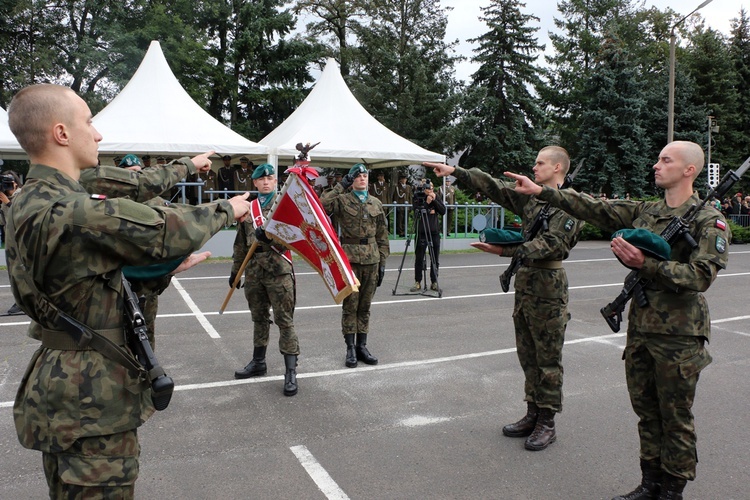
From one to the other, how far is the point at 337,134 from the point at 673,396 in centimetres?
1379

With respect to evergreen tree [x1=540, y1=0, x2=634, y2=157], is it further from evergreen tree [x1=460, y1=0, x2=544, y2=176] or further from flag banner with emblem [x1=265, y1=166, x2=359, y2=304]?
flag banner with emblem [x1=265, y1=166, x2=359, y2=304]

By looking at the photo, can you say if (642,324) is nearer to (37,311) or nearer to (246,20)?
(37,311)

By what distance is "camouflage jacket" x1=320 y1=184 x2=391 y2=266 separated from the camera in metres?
6.40

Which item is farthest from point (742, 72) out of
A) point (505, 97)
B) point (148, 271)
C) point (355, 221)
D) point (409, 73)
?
point (148, 271)

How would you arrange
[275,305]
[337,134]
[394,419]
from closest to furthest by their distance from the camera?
[394,419] < [275,305] < [337,134]

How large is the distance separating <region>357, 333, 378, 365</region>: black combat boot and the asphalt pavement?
0.53 feet

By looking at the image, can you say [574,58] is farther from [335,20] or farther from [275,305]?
[275,305]

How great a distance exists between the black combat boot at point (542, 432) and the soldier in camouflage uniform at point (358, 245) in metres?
2.31

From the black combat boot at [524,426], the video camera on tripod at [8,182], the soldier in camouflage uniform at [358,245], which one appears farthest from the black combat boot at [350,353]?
the video camera on tripod at [8,182]

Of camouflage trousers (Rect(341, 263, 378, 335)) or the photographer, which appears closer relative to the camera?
camouflage trousers (Rect(341, 263, 378, 335))

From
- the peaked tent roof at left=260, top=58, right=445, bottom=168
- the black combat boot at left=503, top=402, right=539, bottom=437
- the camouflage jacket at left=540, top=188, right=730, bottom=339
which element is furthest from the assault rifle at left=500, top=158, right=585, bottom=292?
the peaked tent roof at left=260, top=58, right=445, bottom=168

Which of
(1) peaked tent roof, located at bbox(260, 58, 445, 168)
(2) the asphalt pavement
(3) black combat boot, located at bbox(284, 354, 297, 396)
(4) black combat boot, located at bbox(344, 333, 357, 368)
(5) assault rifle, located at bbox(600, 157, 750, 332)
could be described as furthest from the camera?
(1) peaked tent roof, located at bbox(260, 58, 445, 168)

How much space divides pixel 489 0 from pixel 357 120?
681 inches

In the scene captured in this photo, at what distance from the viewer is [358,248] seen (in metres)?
6.41
